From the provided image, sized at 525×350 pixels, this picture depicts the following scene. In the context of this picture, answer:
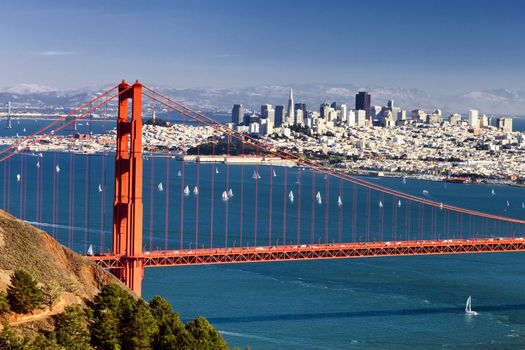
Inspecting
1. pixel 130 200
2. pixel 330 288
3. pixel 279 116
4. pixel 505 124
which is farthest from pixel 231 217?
pixel 505 124

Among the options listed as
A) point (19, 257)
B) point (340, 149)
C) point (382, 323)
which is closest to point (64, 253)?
point (19, 257)

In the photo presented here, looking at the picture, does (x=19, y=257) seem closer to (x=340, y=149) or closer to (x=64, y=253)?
(x=64, y=253)

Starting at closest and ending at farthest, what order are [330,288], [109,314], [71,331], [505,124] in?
[71,331], [109,314], [330,288], [505,124]

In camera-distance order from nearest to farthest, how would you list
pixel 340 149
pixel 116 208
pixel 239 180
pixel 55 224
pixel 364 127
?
pixel 116 208, pixel 55 224, pixel 239 180, pixel 340 149, pixel 364 127

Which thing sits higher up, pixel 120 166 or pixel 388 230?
pixel 120 166

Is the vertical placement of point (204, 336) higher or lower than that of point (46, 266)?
lower

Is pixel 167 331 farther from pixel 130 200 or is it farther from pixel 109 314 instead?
pixel 130 200
